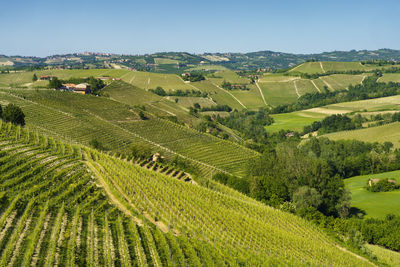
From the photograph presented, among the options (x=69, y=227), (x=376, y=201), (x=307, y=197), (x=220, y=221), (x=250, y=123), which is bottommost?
(x=376, y=201)

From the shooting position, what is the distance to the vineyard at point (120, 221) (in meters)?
21.8

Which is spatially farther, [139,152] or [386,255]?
[139,152]

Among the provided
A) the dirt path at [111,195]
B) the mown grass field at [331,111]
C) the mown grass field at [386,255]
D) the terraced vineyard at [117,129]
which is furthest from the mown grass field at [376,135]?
the dirt path at [111,195]

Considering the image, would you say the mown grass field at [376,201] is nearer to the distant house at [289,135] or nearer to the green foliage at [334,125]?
the distant house at [289,135]

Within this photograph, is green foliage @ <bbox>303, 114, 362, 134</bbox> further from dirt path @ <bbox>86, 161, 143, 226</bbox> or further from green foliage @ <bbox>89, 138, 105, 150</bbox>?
dirt path @ <bbox>86, 161, 143, 226</bbox>

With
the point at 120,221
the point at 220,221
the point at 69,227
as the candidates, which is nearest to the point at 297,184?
the point at 220,221

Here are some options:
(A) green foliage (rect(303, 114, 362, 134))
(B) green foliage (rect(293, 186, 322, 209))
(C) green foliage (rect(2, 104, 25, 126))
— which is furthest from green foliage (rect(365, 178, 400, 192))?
(C) green foliage (rect(2, 104, 25, 126))

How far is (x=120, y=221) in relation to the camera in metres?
26.5

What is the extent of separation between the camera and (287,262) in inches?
1144

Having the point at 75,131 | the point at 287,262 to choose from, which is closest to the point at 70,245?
the point at 287,262

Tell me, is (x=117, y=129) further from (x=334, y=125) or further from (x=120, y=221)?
(x=334, y=125)

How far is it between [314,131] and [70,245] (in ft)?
447

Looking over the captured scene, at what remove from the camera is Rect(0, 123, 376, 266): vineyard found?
71.4 feet

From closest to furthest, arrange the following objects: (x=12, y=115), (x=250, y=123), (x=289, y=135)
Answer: (x=12, y=115), (x=289, y=135), (x=250, y=123)
